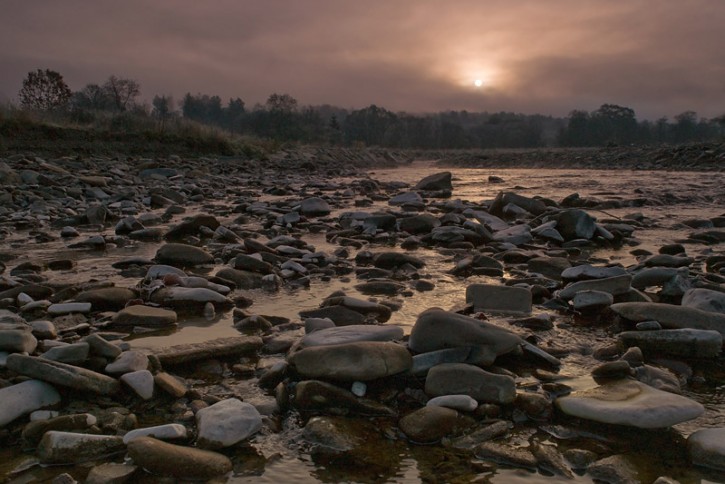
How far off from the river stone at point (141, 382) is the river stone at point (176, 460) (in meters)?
0.42

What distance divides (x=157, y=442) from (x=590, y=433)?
140 centimetres

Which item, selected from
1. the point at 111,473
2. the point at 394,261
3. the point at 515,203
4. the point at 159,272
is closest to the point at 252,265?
the point at 159,272

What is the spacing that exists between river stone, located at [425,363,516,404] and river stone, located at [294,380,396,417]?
0.21 meters

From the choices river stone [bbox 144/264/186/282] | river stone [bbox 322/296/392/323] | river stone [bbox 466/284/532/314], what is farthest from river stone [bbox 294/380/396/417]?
river stone [bbox 144/264/186/282]

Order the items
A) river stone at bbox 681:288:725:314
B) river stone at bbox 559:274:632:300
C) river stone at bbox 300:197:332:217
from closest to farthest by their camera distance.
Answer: river stone at bbox 681:288:725:314 → river stone at bbox 559:274:632:300 → river stone at bbox 300:197:332:217

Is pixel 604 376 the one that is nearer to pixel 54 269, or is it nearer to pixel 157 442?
pixel 157 442

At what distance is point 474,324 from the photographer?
2.46 m

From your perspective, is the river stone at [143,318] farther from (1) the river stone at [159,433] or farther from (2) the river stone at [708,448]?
(2) the river stone at [708,448]

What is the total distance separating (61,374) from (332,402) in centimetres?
99

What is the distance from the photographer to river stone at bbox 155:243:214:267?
4488 millimetres

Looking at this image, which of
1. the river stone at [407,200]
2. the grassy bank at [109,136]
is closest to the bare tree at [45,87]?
the grassy bank at [109,136]

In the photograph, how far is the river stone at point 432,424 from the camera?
6.15ft

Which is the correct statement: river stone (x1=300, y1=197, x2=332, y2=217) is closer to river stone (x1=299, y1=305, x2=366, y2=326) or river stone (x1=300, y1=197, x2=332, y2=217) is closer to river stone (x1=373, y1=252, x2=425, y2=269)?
river stone (x1=373, y1=252, x2=425, y2=269)

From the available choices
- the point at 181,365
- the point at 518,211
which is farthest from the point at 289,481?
the point at 518,211
